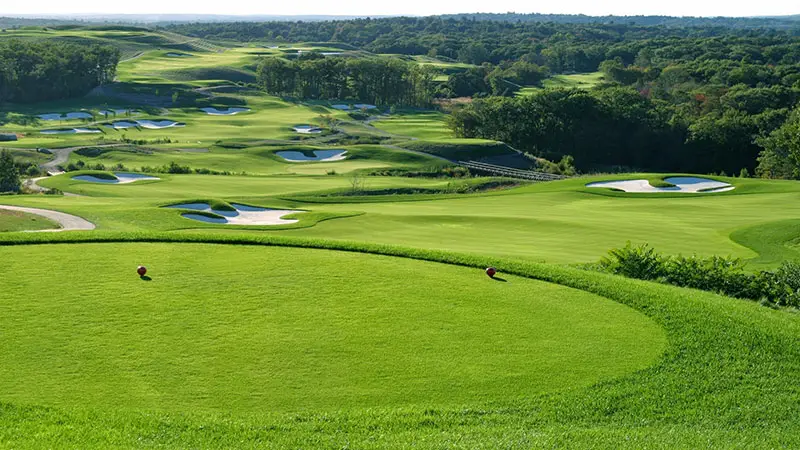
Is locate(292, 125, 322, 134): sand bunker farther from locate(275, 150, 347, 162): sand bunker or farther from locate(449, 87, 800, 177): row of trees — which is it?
locate(275, 150, 347, 162): sand bunker

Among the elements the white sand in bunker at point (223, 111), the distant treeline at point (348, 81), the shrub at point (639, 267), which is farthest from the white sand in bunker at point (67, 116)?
the shrub at point (639, 267)

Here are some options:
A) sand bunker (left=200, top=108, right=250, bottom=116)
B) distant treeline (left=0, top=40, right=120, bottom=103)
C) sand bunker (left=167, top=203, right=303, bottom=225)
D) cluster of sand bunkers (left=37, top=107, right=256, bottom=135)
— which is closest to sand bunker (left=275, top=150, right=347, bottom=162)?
cluster of sand bunkers (left=37, top=107, right=256, bottom=135)

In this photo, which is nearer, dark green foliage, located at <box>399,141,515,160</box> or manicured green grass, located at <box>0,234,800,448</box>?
manicured green grass, located at <box>0,234,800,448</box>

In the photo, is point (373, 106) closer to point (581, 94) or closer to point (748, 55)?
point (581, 94)

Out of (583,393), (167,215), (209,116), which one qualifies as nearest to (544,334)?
(583,393)

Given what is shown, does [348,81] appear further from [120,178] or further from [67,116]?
[120,178]

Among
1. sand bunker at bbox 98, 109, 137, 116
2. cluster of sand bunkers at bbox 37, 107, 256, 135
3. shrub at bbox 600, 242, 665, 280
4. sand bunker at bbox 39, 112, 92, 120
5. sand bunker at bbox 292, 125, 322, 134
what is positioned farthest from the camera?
sand bunker at bbox 98, 109, 137, 116

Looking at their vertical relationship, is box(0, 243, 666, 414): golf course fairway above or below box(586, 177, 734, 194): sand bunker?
above
